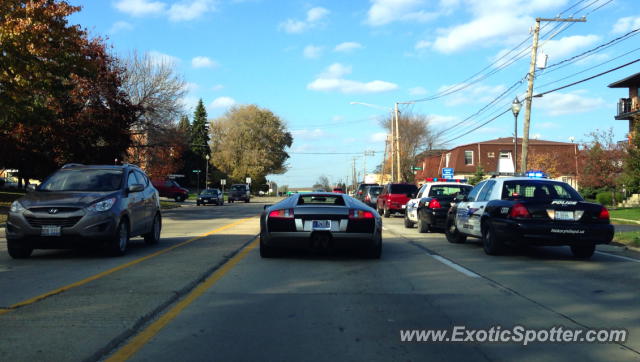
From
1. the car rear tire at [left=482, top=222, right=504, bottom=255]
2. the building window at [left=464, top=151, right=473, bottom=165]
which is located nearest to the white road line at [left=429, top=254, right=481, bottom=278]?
the car rear tire at [left=482, top=222, right=504, bottom=255]

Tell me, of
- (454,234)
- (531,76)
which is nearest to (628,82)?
(531,76)

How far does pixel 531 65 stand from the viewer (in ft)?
83.3

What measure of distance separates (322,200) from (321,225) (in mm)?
2009

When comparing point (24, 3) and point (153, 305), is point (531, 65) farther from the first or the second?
point (153, 305)

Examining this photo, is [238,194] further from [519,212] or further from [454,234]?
[519,212]

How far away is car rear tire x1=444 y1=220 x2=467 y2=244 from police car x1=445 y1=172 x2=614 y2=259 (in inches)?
84.3

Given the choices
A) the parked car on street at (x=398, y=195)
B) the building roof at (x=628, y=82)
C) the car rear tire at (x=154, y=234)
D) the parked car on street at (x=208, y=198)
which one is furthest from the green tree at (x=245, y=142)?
the car rear tire at (x=154, y=234)

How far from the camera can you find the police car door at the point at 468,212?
1235cm

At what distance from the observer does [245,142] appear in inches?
3270

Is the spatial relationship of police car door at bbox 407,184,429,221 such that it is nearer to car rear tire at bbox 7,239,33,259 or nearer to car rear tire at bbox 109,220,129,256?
car rear tire at bbox 109,220,129,256

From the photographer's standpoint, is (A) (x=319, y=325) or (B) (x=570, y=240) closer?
(A) (x=319, y=325)

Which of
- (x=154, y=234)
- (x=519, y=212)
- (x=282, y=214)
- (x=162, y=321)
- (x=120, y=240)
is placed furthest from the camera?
(x=154, y=234)

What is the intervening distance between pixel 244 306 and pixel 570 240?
6448 mm

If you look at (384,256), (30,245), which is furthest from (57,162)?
(384,256)
